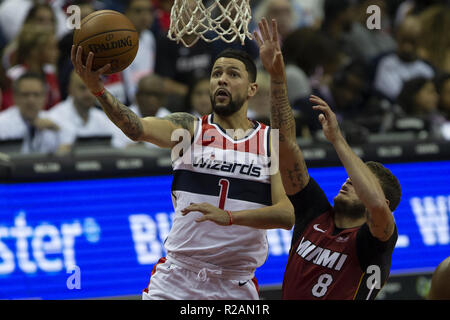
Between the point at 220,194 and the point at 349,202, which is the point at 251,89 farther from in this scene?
the point at 349,202

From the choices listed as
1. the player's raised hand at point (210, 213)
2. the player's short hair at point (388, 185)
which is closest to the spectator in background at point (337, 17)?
the player's short hair at point (388, 185)

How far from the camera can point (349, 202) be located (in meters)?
5.43

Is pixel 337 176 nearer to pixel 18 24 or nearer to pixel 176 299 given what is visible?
pixel 176 299

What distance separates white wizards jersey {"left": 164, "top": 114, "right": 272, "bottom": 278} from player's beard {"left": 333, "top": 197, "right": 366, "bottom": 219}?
45cm

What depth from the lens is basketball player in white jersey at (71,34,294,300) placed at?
213 inches

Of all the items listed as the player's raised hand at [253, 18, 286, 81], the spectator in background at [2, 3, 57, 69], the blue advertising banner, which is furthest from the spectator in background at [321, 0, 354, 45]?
the player's raised hand at [253, 18, 286, 81]

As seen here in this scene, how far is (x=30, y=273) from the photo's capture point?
735cm

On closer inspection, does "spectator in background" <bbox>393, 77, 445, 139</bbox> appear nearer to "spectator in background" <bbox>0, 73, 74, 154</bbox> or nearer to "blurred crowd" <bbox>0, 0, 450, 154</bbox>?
"blurred crowd" <bbox>0, 0, 450, 154</bbox>

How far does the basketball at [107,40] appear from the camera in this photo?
5.09 metres

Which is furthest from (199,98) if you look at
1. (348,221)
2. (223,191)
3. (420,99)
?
(348,221)

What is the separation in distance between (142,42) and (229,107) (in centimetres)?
463

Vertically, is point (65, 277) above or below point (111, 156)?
below
